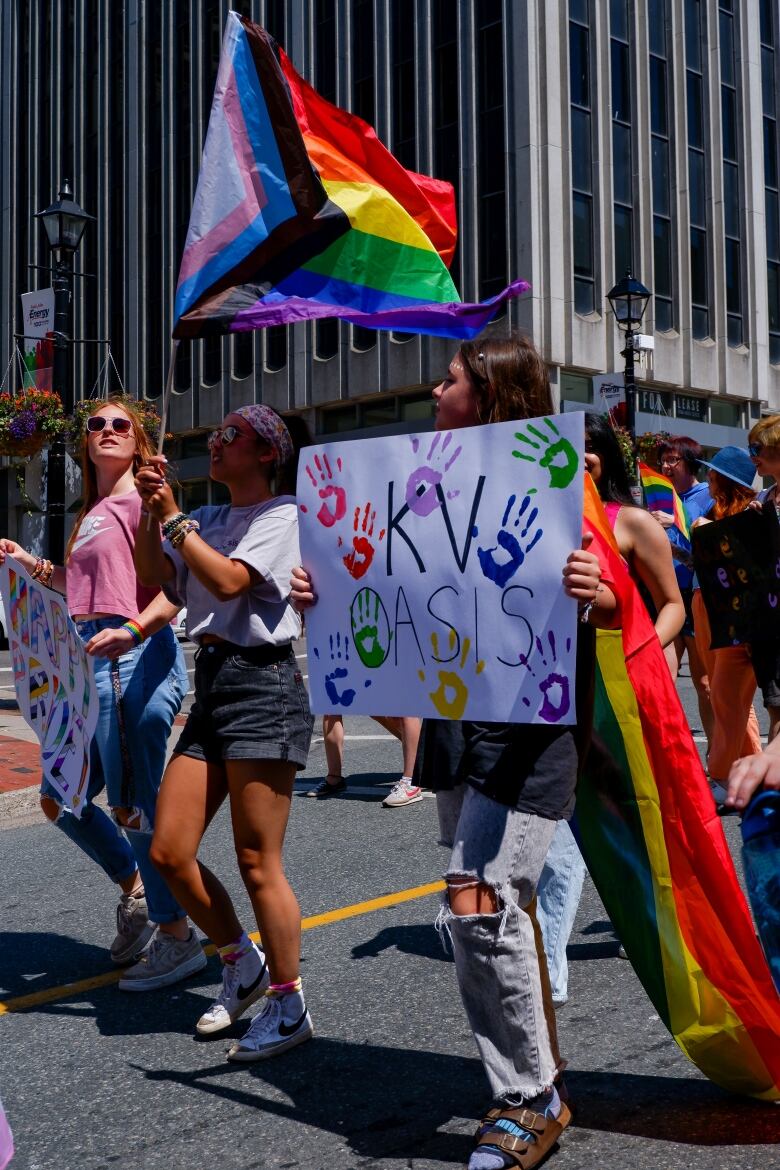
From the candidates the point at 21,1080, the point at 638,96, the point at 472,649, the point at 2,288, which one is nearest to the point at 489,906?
the point at 472,649

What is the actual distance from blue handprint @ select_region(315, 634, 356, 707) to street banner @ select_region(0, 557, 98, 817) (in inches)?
44.2

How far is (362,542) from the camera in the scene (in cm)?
328

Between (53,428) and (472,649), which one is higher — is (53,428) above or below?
above

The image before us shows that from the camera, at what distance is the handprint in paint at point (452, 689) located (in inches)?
118

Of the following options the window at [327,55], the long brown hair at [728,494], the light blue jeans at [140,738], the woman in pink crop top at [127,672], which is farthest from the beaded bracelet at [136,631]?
the window at [327,55]

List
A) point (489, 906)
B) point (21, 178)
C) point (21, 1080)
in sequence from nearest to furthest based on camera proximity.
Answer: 1. point (489, 906)
2. point (21, 1080)
3. point (21, 178)

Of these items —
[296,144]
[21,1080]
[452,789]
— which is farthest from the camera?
[296,144]

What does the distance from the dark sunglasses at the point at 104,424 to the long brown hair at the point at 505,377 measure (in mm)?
1777

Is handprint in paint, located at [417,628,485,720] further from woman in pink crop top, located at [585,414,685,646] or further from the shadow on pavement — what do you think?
the shadow on pavement

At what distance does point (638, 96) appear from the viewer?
100.0 ft

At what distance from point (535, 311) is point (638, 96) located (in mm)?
6546

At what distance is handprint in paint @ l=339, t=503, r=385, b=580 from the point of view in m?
3.26

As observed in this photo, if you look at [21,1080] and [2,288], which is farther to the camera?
[2,288]

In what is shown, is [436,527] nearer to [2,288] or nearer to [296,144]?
[296,144]
